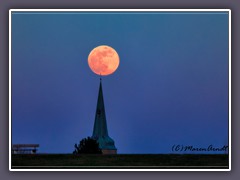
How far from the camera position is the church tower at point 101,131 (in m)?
4.41

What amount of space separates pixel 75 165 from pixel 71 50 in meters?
1.12

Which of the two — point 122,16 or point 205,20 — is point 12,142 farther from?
point 205,20

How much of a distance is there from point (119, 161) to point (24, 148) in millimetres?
924

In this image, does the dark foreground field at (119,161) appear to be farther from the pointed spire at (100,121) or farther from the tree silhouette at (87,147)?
the pointed spire at (100,121)

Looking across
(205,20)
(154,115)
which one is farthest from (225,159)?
(205,20)

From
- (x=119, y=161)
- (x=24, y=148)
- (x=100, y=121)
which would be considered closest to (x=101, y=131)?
(x=100, y=121)

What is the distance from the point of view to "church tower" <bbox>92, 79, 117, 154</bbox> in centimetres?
441

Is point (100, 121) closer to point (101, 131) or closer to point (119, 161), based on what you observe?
point (101, 131)

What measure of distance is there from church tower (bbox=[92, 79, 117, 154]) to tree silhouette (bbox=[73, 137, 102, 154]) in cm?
4

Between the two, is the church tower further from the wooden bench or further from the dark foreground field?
the wooden bench

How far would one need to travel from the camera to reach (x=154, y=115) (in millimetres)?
4465

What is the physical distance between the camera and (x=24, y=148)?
14.4ft

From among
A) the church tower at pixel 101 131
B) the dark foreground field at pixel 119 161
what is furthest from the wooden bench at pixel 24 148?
the church tower at pixel 101 131

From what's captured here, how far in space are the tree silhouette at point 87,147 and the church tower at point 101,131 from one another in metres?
0.04
